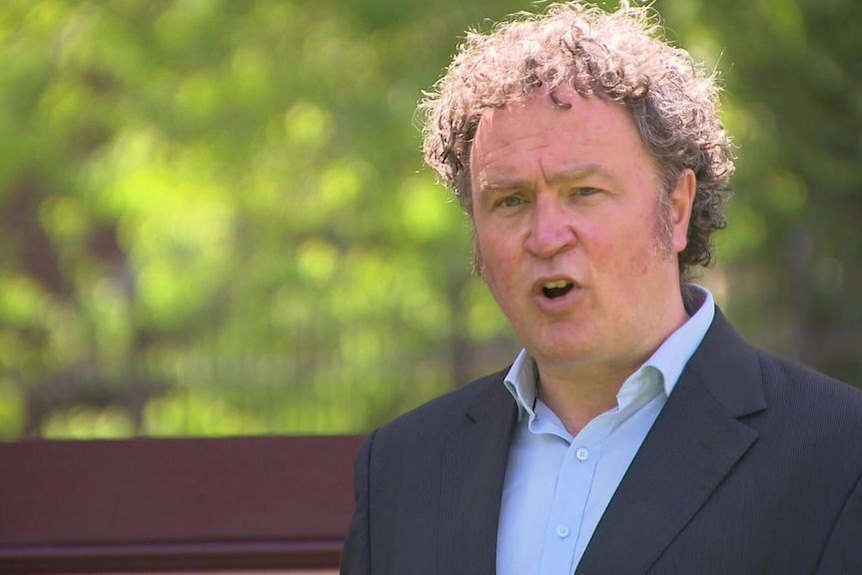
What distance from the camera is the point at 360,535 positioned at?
7.60 ft

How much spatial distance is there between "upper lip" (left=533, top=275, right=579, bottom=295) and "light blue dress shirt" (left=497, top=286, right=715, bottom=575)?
18 centimetres

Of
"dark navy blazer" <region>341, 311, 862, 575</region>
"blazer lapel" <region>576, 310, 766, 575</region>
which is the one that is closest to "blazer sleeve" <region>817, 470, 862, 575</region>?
"dark navy blazer" <region>341, 311, 862, 575</region>

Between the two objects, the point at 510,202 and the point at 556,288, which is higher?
the point at 510,202

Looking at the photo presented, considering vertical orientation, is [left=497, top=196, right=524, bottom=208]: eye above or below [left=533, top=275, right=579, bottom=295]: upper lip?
above

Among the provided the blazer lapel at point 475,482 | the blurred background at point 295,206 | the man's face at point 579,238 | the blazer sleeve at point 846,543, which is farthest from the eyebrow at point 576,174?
the blurred background at point 295,206

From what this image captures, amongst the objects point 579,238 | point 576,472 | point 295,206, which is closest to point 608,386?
point 576,472

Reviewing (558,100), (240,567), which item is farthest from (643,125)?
(240,567)

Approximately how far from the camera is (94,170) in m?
7.34

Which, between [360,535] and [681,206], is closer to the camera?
[681,206]

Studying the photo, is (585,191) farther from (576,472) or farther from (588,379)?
(576,472)

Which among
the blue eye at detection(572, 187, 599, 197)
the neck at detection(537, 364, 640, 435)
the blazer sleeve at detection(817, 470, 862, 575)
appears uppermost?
the blue eye at detection(572, 187, 599, 197)

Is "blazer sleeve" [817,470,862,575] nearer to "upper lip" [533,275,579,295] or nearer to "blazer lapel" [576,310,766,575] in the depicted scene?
"blazer lapel" [576,310,766,575]

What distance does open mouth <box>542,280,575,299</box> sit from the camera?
6.73 feet

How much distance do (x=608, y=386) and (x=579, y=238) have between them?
26 centimetres
